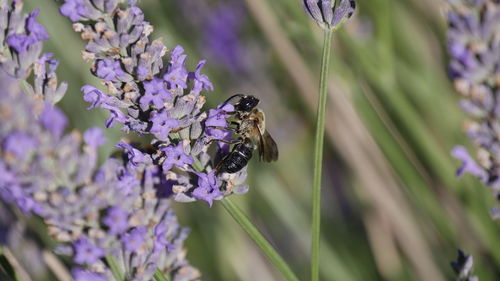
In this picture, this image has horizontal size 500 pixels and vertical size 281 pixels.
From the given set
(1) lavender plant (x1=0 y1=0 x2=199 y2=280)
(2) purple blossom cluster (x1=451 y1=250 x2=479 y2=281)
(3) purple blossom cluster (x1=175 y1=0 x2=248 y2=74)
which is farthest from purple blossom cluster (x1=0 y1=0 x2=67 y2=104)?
(3) purple blossom cluster (x1=175 y1=0 x2=248 y2=74)

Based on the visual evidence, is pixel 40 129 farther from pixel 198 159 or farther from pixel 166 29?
pixel 166 29

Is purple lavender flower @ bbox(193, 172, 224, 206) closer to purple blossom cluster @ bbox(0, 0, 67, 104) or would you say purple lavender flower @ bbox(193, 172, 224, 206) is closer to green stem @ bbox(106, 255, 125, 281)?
green stem @ bbox(106, 255, 125, 281)

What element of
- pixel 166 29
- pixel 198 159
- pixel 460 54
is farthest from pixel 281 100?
pixel 198 159

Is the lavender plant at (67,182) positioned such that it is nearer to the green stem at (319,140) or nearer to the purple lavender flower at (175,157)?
the purple lavender flower at (175,157)

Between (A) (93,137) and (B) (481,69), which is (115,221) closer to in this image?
(A) (93,137)

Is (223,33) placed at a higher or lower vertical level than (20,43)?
higher

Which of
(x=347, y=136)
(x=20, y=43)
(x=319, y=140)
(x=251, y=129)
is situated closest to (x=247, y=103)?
(x=251, y=129)
